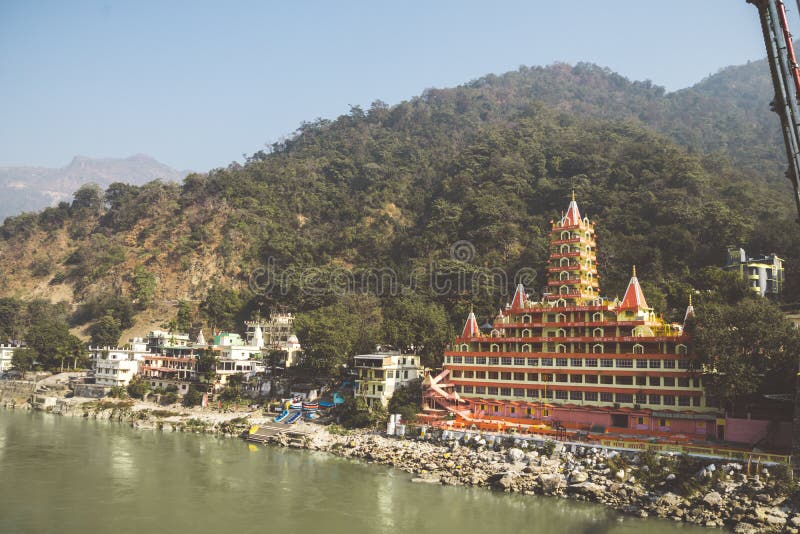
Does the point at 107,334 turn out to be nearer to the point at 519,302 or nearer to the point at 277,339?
the point at 277,339

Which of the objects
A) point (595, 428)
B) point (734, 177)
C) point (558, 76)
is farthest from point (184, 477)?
point (558, 76)

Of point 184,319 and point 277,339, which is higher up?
point 184,319

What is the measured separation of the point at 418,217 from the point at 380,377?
59.2 meters

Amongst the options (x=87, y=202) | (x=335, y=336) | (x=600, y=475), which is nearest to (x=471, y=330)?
(x=335, y=336)

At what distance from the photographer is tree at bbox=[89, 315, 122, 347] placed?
247 ft

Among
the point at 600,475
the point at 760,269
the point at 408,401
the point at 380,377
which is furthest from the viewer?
the point at 760,269

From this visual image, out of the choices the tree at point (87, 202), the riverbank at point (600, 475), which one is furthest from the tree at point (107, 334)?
the tree at point (87, 202)

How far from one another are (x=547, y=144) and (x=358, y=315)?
5396 cm

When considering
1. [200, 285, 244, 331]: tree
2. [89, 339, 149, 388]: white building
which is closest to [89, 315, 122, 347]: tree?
[200, 285, 244, 331]: tree

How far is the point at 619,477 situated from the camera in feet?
101

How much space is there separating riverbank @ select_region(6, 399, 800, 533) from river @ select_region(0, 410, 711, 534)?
886mm

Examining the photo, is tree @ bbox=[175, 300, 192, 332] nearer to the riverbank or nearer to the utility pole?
the riverbank

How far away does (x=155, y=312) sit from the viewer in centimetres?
8556

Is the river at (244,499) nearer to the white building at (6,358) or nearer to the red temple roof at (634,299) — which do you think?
the red temple roof at (634,299)
